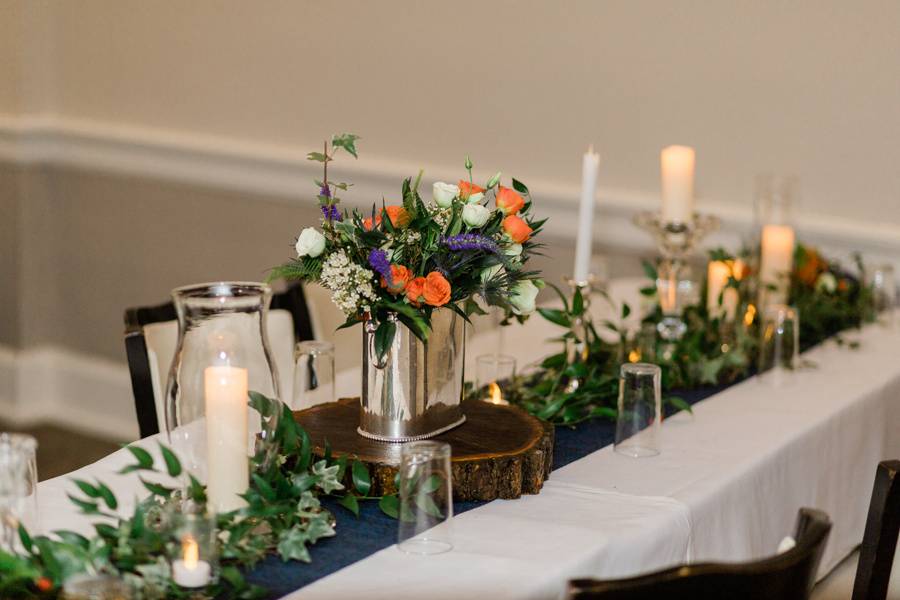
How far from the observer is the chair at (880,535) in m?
1.58

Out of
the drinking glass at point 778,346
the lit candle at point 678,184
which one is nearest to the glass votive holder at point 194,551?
the drinking glass at point 778,346

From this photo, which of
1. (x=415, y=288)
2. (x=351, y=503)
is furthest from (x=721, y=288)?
(x=351, y=503)

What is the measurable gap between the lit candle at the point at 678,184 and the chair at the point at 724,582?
140 cm

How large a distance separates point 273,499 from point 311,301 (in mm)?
1587

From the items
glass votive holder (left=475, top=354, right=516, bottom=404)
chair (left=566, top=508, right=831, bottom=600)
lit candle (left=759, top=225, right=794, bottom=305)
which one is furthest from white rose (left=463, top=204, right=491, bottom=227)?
lit candle (left=759, top=225, right=794, bottom=305)

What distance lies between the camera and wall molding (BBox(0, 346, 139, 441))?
481 cm

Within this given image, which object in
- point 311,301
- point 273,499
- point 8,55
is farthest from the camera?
point 8,55

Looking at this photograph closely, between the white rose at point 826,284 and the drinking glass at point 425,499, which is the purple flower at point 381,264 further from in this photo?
the white rose at point 826,284

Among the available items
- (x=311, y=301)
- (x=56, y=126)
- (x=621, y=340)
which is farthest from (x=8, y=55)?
(x=621, y=340)

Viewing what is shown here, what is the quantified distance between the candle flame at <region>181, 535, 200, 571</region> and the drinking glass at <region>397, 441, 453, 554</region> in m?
0.27

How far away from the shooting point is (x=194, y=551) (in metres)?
1.26

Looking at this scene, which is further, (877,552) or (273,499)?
(877,552)

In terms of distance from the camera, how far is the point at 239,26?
4.13 metres

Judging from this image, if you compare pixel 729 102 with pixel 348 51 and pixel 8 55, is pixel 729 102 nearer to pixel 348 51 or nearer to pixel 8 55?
pixel 348 51
